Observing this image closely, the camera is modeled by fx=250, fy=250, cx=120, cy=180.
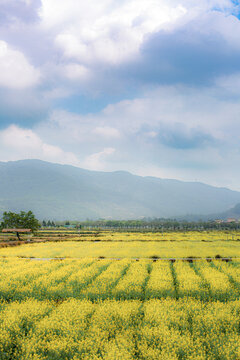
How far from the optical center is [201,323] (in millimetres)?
12734

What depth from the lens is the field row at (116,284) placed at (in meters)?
17.5

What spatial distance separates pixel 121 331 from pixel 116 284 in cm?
778

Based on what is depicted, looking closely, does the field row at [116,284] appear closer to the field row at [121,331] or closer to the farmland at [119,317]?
the farmland at [119,317]

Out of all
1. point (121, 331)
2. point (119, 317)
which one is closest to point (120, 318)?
point (119, 317)

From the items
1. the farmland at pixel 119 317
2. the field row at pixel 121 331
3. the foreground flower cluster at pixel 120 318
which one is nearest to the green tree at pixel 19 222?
the farmland at pixel 119 317

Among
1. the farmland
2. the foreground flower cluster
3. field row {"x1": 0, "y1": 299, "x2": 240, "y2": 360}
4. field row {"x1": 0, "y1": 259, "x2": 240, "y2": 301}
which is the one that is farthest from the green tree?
field row {"x1": 0, "y1": 299, "x2": 240, "y2": 360}

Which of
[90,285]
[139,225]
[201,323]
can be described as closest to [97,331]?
[201,323]

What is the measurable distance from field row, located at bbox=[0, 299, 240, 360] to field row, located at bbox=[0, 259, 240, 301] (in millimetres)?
2042

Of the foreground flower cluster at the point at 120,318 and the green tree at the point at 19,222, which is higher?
the green tree at the point at 19,222

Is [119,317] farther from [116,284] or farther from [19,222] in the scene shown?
[19,222]

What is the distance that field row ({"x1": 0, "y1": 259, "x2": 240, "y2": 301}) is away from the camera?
17.5 m

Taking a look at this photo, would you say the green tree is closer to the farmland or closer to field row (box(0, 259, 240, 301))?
field row (box(0, 259, 240, 301))

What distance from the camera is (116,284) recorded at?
19875 millimetres

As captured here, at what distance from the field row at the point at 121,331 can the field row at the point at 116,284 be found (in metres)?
2.04
